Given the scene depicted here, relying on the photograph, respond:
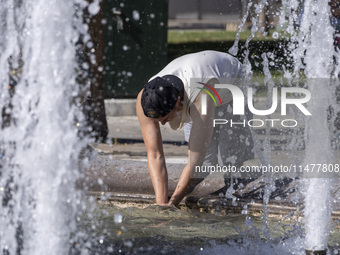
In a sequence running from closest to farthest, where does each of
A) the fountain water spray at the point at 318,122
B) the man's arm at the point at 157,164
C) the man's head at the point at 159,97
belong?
1. the fountain water spray at the point at 318,122
2. the man's head at the point at 159,97
3. the man's arm at the point at 157,164

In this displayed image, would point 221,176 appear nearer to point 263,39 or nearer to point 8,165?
point 8,165

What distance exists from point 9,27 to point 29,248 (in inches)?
66.3

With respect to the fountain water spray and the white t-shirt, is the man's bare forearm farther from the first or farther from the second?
the fountain water spray

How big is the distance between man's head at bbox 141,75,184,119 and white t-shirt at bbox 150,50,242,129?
137mm

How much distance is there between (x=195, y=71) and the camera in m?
4.09

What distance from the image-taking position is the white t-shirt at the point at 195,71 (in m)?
4.02

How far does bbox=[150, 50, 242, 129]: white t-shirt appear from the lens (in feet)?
13.2

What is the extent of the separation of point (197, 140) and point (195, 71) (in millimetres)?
435

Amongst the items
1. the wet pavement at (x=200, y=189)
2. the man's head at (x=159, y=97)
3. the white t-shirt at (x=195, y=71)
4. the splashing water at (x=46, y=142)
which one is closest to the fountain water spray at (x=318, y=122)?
the wet pavement at (x=200, y=189)

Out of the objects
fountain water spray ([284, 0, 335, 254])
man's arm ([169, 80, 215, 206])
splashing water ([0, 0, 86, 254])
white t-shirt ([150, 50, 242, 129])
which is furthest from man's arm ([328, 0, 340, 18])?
splashing water ([0, 0, 86, 254])

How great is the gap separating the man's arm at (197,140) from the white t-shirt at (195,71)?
6cm

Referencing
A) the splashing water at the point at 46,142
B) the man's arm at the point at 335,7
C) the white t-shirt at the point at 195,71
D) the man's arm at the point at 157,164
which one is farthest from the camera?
the man's arm at the point at 335,7

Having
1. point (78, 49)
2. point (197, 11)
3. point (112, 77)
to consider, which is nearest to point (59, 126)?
point (78, 49)

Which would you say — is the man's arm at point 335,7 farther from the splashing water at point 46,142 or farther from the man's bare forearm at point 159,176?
the splashing water at point 46,142
